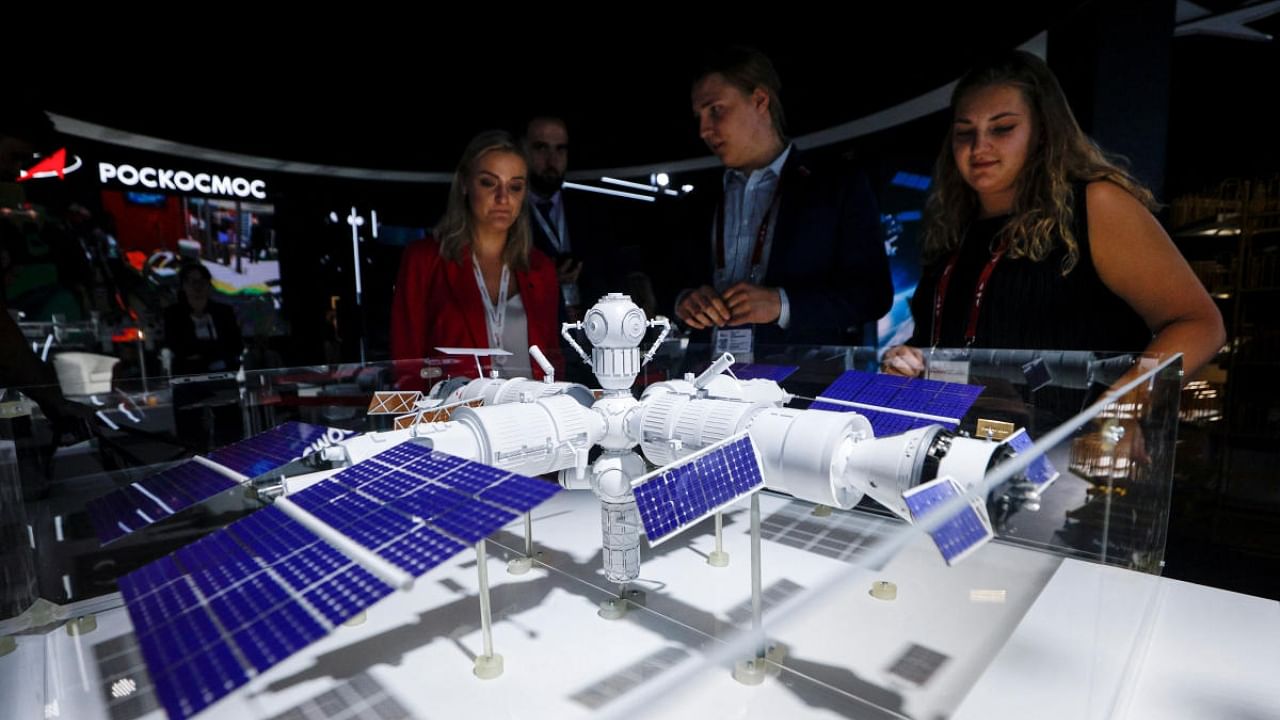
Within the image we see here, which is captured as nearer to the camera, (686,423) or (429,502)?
(429,502)

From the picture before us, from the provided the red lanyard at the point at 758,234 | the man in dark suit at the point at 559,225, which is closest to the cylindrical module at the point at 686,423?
the red lanyard at the point at 758,234

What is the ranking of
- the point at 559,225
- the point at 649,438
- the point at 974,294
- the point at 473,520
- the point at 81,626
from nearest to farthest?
the point at 473,520 < the point at 649,438 < the point at 81,626 < the point at 974,294 < the point at 559,225

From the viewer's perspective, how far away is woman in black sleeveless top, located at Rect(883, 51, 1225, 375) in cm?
239

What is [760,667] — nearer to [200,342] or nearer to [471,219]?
[471,219]

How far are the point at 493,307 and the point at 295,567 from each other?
2161 mm

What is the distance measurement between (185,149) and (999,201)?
270 inches

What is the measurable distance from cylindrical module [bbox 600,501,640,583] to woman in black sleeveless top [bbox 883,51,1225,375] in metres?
1.36

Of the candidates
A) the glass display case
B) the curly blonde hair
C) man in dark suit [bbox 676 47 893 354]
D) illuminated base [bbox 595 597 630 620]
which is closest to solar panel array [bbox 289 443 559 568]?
the glass display case

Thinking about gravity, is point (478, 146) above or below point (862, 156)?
below

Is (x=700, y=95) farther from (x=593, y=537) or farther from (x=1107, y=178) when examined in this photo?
(x=593, y=537)

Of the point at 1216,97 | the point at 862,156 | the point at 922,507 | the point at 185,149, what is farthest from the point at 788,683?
the point at 185,149

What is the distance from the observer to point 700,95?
10.5 feet

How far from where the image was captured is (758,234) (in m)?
3.41

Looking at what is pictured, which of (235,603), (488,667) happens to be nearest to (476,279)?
(488,667)
